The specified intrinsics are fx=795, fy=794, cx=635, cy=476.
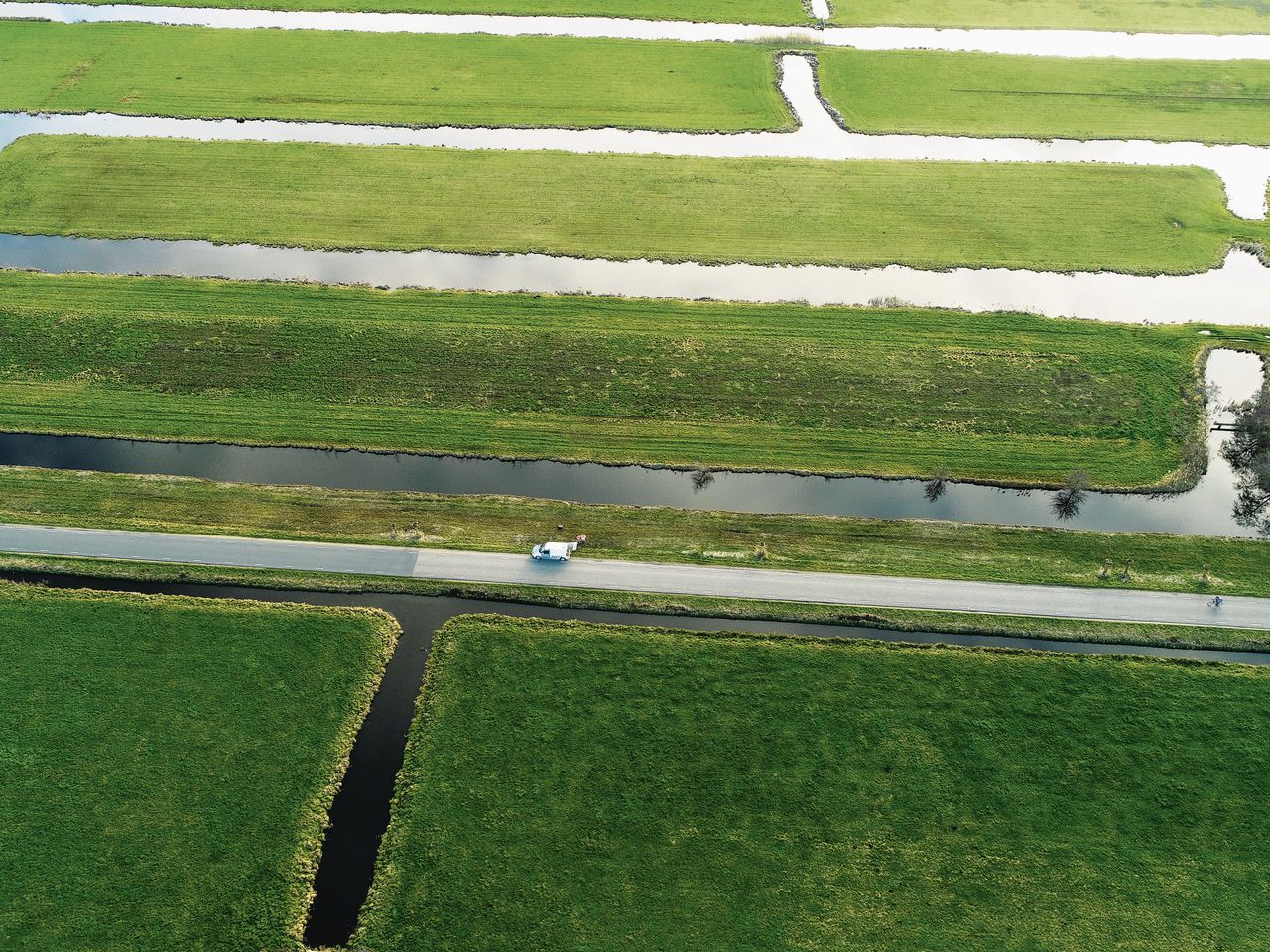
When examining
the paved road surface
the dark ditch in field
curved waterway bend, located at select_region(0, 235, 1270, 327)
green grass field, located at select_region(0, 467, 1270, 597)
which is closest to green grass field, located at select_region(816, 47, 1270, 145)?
curved waterway bend, located at select_region(0, 235, 1270, 327)

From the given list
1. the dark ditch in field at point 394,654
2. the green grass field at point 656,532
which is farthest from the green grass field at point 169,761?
the green grass field at point 656,532

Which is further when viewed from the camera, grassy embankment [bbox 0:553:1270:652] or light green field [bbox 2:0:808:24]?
light green field [bbox 2:0:808:24]

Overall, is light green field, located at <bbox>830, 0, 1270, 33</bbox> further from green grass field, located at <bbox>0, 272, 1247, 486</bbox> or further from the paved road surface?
the paved road surface

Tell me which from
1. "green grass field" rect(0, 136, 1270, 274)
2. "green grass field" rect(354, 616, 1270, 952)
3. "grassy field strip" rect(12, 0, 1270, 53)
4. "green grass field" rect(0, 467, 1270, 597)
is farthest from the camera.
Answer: "grassy field strip" rect(12, 0, 1270, 53)

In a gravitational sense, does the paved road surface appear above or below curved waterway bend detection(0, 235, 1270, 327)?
below

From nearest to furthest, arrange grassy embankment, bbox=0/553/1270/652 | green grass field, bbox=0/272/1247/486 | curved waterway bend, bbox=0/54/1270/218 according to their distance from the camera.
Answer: grassy embankment, bbox=0/553/1270/652 < green grass field, bbox=0/272/1247/486 < curved waterway bend, bbox=0/54/1270/218

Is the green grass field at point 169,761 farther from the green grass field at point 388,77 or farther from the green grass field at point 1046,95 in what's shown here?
the green grass field at point 1046,95

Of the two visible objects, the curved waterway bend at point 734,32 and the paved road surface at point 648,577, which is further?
the curved waterway bend at point 734,32

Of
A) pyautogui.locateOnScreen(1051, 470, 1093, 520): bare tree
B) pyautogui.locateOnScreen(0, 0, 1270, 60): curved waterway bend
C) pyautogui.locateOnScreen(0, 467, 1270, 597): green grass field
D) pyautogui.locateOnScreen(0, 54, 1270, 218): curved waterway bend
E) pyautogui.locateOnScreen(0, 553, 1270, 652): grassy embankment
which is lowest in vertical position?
pyautogui.locateOnScreen(0, 553, 1270, 652): grassy embankment
